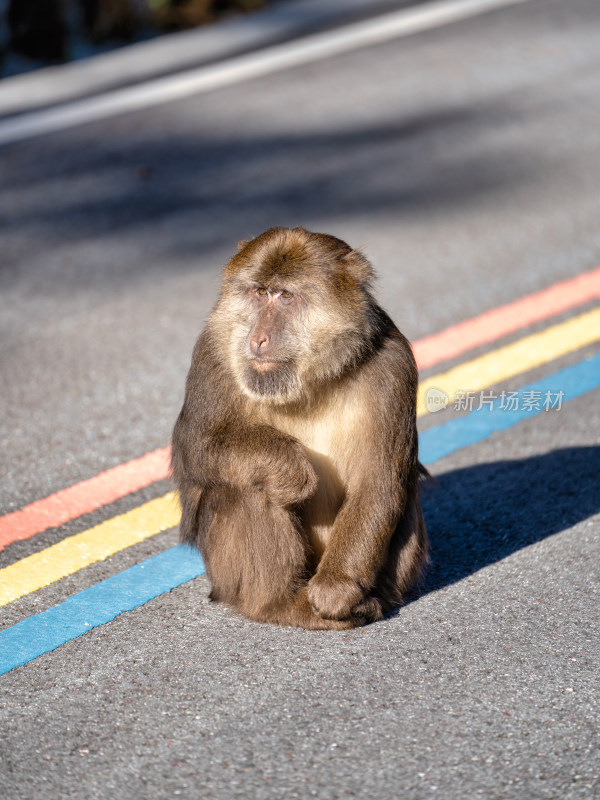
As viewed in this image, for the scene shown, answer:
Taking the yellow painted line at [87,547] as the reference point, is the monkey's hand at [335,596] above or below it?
above

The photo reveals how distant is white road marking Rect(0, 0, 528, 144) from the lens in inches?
332

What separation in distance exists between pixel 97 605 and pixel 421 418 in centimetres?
190

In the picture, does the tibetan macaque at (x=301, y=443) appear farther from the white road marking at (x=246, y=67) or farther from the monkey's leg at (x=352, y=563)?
the white road marking at (x=246, y=67)

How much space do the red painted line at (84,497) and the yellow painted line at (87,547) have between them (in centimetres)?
13

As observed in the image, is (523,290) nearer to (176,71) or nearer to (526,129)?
(526,129)

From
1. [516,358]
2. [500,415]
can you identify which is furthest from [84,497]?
[516,358]

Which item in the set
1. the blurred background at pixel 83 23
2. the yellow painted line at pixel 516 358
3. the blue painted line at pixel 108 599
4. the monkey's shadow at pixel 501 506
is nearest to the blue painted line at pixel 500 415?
the blue painted line at pixel 108 599

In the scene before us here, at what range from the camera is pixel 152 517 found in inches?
155

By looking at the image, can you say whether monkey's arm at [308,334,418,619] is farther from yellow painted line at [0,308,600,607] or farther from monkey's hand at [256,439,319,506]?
yellow painted line at [0,308,600,607]

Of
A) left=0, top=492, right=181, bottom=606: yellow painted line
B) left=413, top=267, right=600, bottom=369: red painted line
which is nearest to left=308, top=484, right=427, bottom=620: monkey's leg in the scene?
left=0, top=492, right=181, bottom=606: yellow painted line

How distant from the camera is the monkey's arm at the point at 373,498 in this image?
311cm

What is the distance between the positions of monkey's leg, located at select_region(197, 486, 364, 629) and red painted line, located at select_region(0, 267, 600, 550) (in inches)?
34.1

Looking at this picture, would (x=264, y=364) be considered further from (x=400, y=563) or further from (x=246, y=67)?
(x=246, y=67)

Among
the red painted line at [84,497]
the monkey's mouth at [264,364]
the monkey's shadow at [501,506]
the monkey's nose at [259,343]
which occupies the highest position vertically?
the monkey's nose at [259,343]
